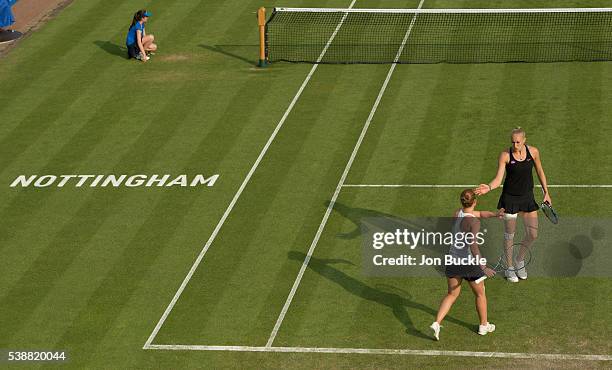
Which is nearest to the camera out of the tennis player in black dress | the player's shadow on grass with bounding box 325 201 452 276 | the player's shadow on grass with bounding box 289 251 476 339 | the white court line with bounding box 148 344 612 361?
the white court line with bounding box 148 344 612 361

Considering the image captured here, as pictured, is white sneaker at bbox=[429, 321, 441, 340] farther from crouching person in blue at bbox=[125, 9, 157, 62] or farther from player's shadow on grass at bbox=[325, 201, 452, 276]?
crouching person in blue at bbox=[125, 9, 157, 62]

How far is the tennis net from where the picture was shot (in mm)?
32969

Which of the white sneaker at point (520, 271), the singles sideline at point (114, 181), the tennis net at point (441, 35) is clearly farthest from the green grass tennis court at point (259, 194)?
the tennis net at point (441, 35)

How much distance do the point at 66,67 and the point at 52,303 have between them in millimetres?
13615

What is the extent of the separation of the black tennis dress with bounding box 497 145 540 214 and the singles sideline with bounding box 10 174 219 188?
741 cm

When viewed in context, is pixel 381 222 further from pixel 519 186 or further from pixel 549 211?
pixel 519 186

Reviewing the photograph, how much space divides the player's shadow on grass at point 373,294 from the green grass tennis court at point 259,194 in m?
0.05

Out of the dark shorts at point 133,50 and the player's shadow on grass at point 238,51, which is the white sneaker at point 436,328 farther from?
the dark shorts at point 133,50

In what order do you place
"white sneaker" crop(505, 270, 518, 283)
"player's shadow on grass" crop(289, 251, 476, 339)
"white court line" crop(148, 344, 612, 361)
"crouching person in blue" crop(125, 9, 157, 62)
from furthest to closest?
"crouching person in blue" crop(125, 9, 157, 62), "white sneaker" crop(505, 270, 518, 283), "player's shadow on grass" crop(289, 251, 476, 339), "white court line" crop(148, 344, 612, 361)

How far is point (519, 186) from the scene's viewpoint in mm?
20719

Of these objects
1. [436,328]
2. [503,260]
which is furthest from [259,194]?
[436,328]

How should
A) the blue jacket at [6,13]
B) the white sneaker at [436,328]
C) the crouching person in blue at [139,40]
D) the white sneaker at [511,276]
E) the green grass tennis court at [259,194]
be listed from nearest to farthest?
the white sneaker at [436,328] → the green grass tennis court at [259,194] → the white sneaker at [511,276] → the crouching person in blue at [139,40] → the blue jacket at [6,13]

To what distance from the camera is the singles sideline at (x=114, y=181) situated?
26219 millimetres

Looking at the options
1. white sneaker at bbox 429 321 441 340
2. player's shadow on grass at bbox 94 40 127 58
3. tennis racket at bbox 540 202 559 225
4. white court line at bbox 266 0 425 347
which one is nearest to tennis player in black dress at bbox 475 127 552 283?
tennis racket at bbox 540 202 559 225
